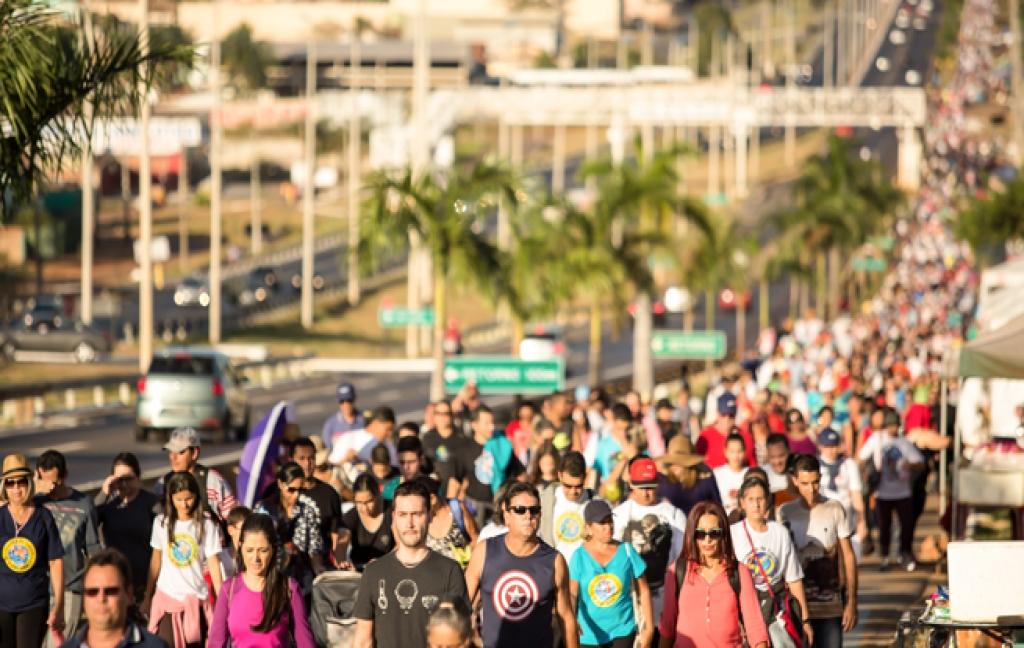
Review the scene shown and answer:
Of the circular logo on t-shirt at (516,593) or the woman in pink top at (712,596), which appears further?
the woman in pink top at (712,596)

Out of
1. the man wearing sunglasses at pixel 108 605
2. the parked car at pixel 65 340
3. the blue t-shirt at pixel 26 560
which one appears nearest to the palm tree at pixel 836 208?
the parked car at pixel 65 340

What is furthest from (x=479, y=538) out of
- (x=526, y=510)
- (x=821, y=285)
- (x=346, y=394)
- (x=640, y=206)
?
(x=821, y=285)

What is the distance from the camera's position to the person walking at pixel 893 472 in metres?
20.1

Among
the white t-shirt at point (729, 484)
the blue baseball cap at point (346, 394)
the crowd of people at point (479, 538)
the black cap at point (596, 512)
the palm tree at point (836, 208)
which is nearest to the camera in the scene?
the crowd of people at point (479, 538)

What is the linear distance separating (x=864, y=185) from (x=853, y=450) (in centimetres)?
5084

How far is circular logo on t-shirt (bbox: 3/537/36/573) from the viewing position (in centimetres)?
1142

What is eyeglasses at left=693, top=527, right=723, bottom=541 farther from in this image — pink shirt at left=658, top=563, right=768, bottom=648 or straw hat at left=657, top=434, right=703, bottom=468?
straw hat at left=657, top=434, right=703, bottom=468

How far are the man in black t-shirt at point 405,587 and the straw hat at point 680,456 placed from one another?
5.32 meters

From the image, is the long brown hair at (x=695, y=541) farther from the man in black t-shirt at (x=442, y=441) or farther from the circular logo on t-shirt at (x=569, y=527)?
the man in black t-shirt at (x=442, y=441)

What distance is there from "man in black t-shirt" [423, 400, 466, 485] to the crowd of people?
2 centimetres

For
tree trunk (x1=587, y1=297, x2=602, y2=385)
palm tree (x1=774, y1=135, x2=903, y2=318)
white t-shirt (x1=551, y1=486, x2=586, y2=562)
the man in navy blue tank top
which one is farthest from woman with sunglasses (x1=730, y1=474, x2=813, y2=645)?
palm tree (x1=774, y1=135, x2=903, y2=318)

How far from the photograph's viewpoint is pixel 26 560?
1146 centimetres

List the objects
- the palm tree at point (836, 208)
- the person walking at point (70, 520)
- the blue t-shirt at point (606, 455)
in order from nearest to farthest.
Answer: the person walking at point (70, 520) → the blue t-shirt at point (606, 455) → the palm tree at point (836, 208)

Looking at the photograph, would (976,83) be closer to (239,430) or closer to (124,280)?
(124,280)
